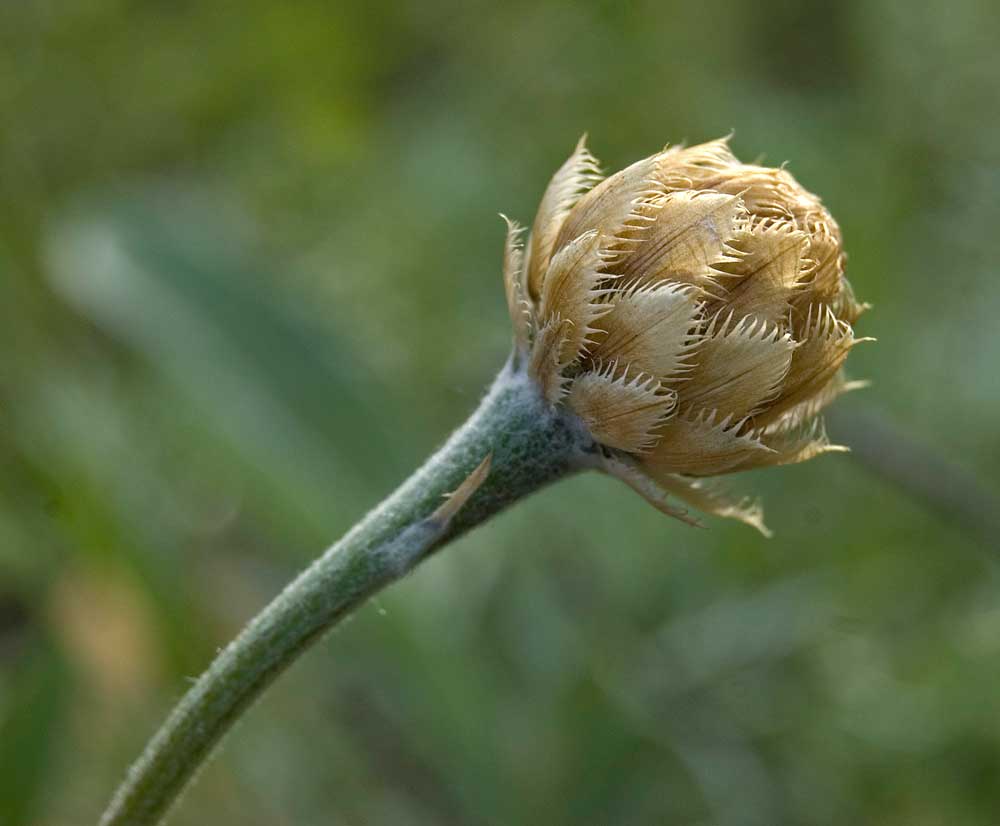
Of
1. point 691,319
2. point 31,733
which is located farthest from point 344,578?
point 31,733

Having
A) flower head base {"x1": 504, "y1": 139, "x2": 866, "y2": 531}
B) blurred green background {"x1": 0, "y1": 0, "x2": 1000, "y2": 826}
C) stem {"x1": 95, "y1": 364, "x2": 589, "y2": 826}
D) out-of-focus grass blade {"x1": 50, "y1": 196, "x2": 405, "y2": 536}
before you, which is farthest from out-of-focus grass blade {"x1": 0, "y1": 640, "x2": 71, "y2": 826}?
flower head base {"x1": 504, "y1": 139, "x2": 866, "y2": 531}

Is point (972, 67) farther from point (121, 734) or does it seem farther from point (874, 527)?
point (121, 734)

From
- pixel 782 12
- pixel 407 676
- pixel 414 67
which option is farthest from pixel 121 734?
pixel 782 12

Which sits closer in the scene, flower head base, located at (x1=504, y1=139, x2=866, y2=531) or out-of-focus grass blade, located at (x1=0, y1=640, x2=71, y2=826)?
flower head base, located at (x1=504, y1=139, x2=866, y2=531)

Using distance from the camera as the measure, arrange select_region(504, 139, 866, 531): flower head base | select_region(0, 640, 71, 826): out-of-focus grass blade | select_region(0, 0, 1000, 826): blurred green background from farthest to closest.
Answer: select_region(0, 0, 1000, 826): blurred green background, select_region(0, 640, 71, 826): out-of-focus grass blade, select_region(504, 139, 866, 531): flower head base

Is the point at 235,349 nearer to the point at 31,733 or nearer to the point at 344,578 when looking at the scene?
the point at 31,733

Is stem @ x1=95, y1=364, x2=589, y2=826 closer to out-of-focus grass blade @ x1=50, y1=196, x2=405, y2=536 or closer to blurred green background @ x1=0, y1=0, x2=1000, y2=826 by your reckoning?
blurred green background @ x1=0, y1=0, x2=1000, y2=826
